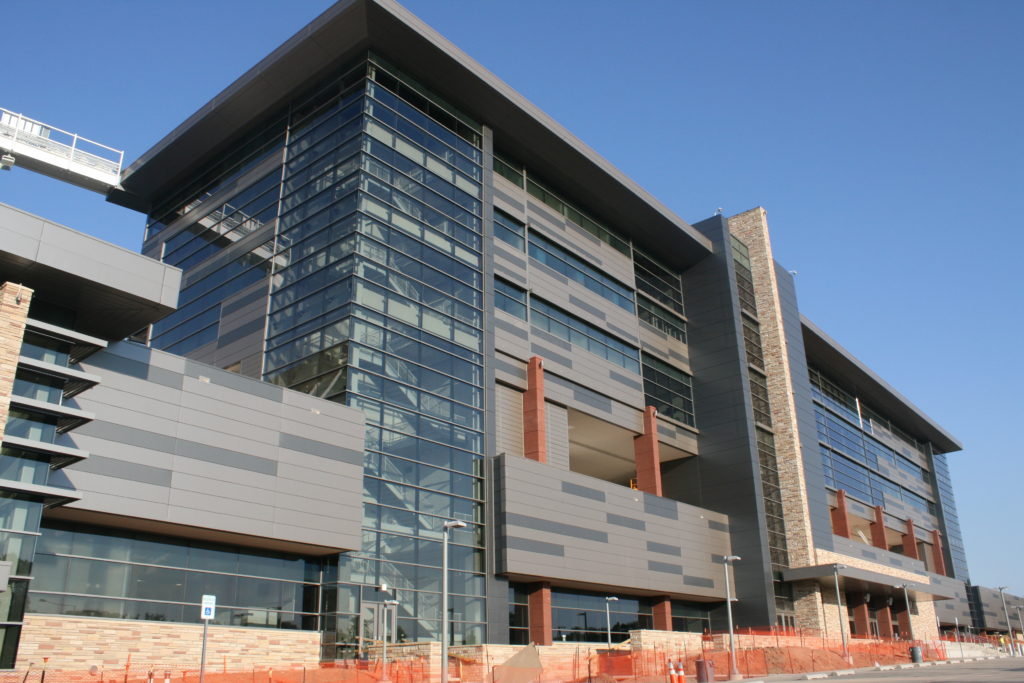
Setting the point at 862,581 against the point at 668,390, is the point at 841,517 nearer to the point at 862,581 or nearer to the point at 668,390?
the point at 862,581

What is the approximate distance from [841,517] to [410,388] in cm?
5406

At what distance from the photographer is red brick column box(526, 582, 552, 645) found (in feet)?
150

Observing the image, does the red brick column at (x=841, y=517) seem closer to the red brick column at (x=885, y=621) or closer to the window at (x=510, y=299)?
the red brick column at (x=885, y=621)

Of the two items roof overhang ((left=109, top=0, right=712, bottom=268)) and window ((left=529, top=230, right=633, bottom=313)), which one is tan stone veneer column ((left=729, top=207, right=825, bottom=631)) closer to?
roof overhang ((left=109, top=0, right=712, bottom=268))

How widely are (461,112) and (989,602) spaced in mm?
121039

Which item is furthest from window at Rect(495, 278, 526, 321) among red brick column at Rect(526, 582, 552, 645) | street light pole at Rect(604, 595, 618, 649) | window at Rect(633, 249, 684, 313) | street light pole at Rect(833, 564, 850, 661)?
street light pole at Rect(833, 564, 850, 661)

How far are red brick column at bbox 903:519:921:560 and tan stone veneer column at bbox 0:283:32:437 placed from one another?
326ft

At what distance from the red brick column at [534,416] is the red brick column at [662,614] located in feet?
45.5

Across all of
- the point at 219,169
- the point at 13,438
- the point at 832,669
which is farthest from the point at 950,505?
the point at 13,438

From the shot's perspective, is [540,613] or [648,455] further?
[648,455]

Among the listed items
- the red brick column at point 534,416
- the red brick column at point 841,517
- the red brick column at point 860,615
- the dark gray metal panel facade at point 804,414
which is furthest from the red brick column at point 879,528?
the red brick column at point 534,416

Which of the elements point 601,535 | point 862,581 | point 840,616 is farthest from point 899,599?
point 601,535

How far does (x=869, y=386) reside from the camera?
96.5 metres

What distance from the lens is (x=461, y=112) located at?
52312mm
